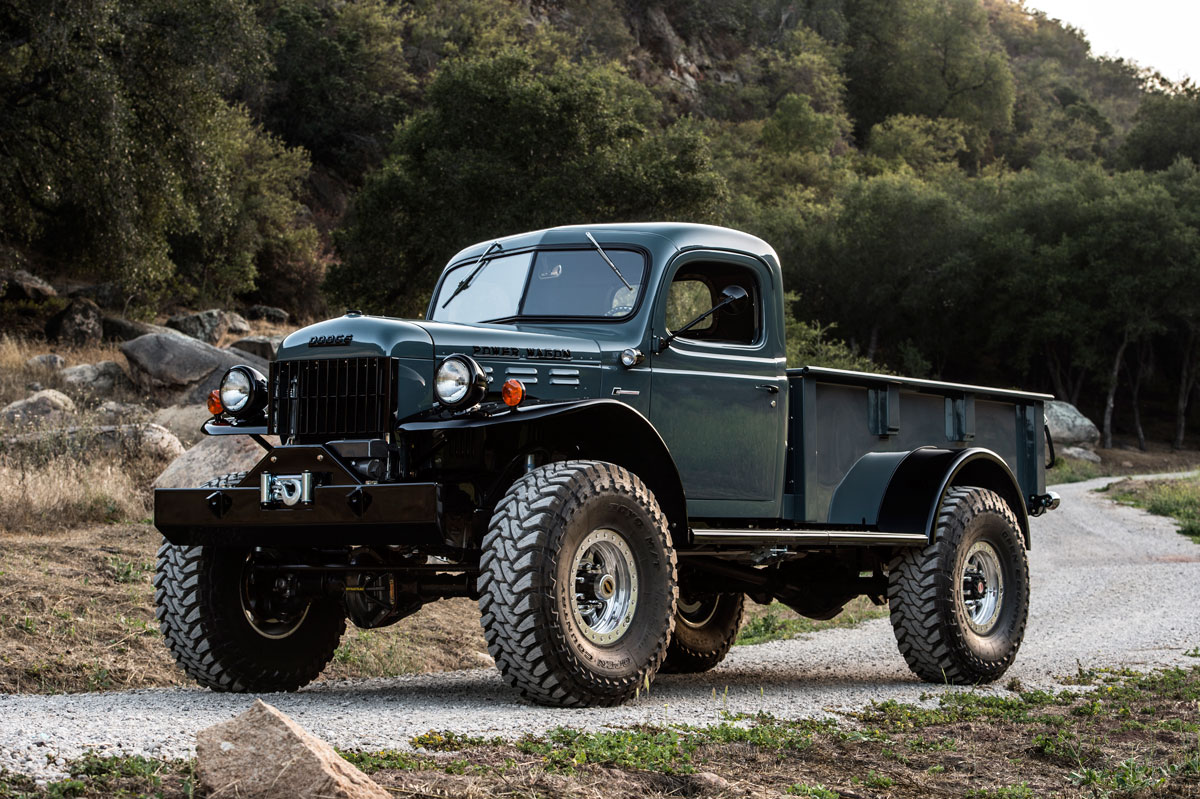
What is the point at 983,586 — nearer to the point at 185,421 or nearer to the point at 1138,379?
the point at 185,421

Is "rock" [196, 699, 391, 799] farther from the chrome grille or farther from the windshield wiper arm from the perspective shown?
the windshield wiper arm

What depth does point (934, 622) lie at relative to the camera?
8.16 meters

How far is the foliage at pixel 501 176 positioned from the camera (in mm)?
34219

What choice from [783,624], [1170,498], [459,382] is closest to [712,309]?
[459,382]

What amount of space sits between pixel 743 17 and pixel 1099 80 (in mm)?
54067

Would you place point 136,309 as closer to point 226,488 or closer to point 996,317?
point 226,488

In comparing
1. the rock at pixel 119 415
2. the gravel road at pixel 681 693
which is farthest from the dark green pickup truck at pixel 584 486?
the rock at pixel 119 415

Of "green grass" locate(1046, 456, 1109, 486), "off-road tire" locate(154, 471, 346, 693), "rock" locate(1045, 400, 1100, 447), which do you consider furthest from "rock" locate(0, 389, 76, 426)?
"rock" locate(1045, 400, 1100, 447)

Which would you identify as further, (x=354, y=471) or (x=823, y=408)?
(x=823, y=408)

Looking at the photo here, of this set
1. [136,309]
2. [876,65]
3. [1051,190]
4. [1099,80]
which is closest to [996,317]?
[1051,190]

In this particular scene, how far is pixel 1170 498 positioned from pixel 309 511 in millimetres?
25436

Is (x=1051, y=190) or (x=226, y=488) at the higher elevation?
(x=1051, y=190)

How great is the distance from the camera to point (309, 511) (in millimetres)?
5980

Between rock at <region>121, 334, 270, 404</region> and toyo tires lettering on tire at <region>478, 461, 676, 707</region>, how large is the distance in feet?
58.3
